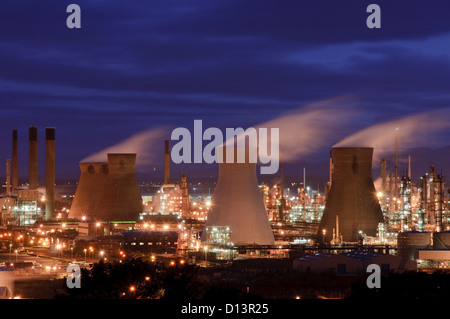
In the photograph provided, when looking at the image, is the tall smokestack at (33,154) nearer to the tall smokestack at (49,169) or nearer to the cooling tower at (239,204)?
the tall smokestack at (49,169)

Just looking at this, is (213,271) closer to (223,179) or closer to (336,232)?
(223,179)

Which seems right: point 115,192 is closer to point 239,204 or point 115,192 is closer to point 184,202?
point 184,202

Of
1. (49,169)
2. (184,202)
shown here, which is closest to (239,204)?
(49,169)

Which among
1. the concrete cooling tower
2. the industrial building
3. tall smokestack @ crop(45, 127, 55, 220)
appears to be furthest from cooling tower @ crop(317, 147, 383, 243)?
tall smokestack @ crop(45, 127, 55, 220)

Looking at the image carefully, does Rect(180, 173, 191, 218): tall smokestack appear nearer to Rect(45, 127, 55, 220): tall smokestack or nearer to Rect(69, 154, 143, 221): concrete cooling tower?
Rect(69, 154, 143, 221): concrete cooling tower

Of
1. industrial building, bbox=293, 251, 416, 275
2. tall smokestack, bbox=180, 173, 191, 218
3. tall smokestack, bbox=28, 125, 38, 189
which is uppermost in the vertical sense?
tall smokestack, bbox=28, 125, 38, 189
